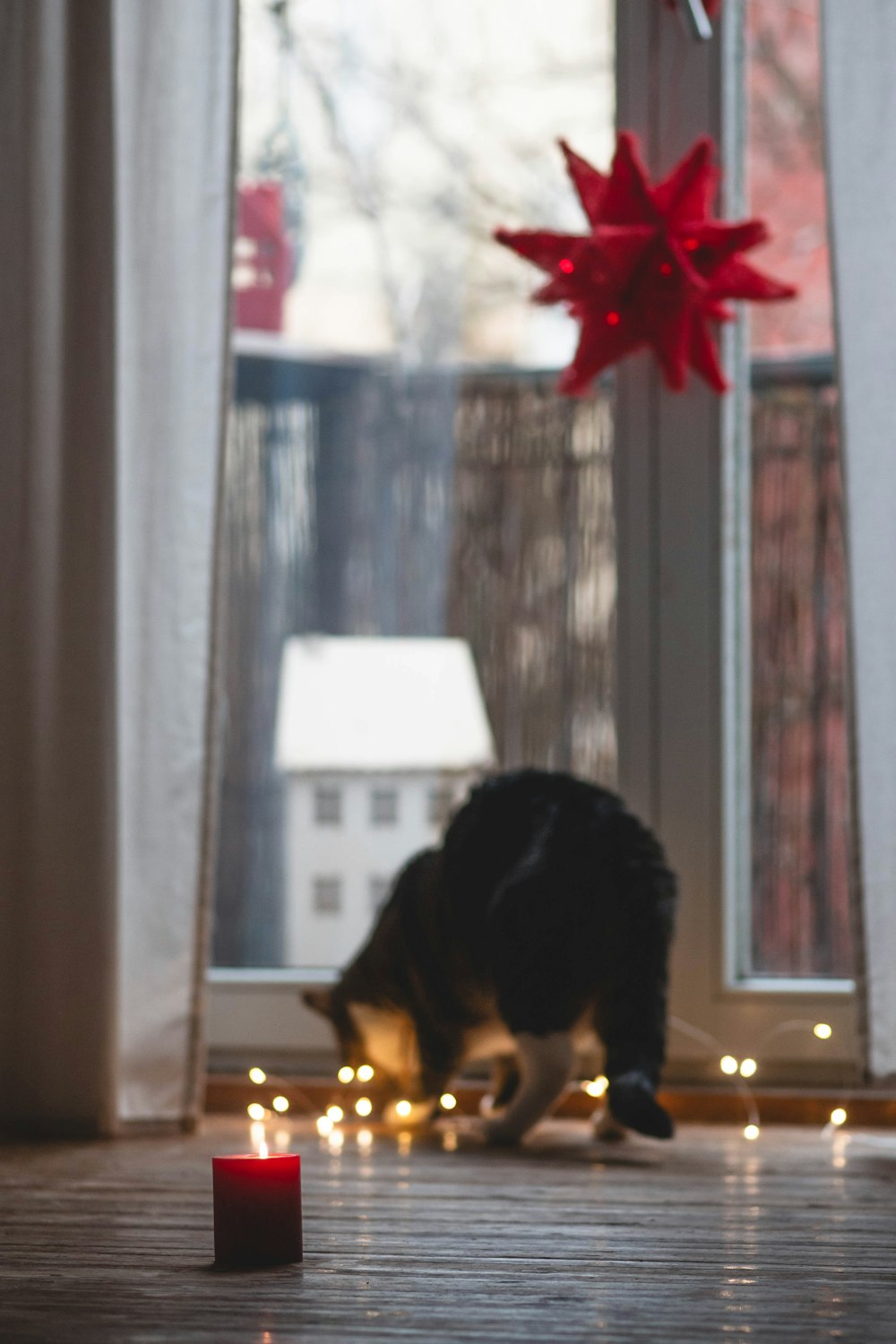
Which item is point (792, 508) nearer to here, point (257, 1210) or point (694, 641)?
point (694, 641)

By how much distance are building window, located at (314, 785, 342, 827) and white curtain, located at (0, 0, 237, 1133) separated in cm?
29

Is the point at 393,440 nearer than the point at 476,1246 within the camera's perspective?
No

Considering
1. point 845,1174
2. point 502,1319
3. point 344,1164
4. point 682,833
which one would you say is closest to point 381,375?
point 682,833

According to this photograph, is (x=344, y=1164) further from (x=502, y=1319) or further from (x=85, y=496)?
(x=85, y=496)

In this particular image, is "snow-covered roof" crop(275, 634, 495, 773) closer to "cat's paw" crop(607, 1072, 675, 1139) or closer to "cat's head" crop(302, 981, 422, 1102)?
"cat's head" crop(302, 981, 422, 1102)

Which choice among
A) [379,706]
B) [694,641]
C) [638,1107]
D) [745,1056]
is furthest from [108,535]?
[745,1056]

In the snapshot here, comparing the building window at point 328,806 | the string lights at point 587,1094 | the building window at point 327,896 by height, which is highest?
the building window at point 328,806

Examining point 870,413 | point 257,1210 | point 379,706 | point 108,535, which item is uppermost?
point 870,413

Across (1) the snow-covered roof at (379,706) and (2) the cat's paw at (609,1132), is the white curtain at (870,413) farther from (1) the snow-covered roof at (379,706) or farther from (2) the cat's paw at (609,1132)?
(1) the snow-covered roof at (379,706)

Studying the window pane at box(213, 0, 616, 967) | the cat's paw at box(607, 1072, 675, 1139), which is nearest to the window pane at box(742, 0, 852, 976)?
the window pane at box(213, 0, 616, 967)

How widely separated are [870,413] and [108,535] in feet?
2.96

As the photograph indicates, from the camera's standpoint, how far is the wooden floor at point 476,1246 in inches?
37.6

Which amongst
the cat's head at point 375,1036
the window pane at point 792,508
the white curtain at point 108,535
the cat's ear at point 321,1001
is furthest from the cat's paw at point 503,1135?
the window pane at point 792,508

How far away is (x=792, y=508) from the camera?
195 centimetres
